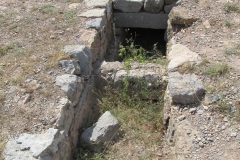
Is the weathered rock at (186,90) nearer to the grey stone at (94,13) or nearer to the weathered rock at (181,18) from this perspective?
the weathered rock at (181,18)

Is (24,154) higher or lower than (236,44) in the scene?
lower

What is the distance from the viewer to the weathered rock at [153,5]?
5547mm

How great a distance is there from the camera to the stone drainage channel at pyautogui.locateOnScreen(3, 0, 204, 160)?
3049mm

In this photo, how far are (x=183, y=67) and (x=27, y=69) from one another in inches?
83.5

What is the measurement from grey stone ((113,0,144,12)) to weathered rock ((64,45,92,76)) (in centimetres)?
184

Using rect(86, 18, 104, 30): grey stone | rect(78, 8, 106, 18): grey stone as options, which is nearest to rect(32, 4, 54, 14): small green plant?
rect(78, 8, 106, 18): grey stone

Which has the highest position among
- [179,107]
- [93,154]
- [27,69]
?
[27,69]

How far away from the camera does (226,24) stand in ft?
15.7

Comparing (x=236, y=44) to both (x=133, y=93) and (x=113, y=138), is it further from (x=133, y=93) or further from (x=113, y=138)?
(x=113, y=138)

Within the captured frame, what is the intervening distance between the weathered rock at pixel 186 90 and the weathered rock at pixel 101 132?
852mm

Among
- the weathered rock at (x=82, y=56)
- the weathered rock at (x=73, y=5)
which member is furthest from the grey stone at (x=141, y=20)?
the weathered rock at (x=82, y=56)

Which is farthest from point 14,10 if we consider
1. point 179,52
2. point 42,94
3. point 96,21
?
point 179,52

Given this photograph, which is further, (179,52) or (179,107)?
(179,52)

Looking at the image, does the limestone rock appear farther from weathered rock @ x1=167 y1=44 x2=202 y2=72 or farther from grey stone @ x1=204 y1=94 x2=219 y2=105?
grey stone @ x1=204 y1=94 x2=219 y2=105
